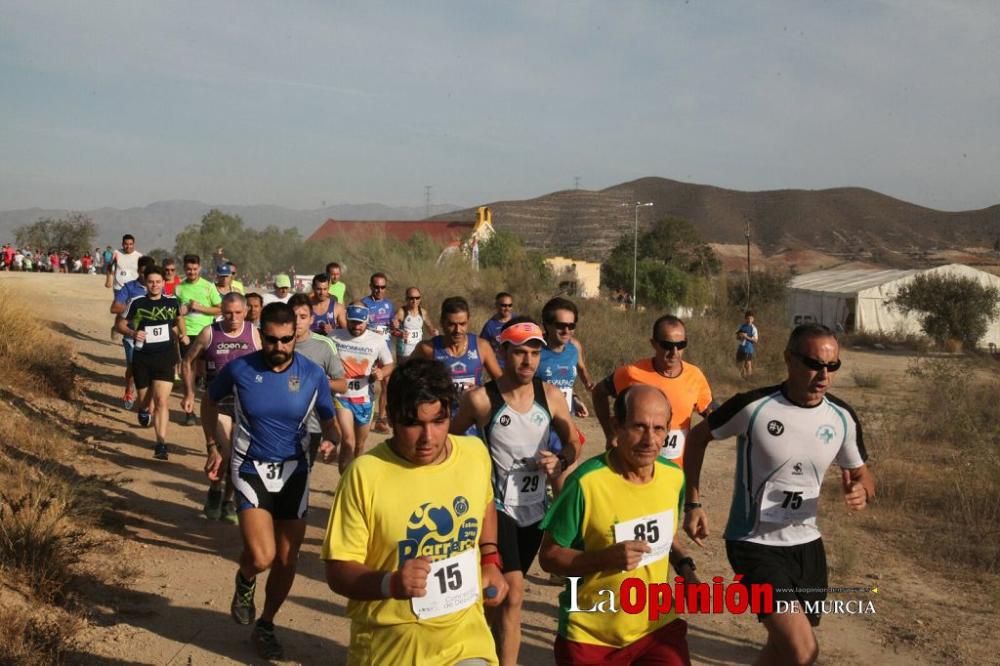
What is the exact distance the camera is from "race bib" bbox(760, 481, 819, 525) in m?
4.31

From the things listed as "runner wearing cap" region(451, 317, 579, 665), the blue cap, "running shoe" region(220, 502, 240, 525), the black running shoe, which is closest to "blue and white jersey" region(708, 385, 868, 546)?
"runner wearing cap" region(451, 317, 579, 665)

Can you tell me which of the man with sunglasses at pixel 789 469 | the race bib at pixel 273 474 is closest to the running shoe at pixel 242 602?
the race bib at pixel 273 474

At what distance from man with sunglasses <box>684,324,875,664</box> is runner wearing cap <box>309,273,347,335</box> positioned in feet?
20.7

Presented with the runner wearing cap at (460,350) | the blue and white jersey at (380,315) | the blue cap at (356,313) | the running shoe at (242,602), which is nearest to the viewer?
the running shoe at (242,602)

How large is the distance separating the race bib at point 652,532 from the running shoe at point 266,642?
280cm

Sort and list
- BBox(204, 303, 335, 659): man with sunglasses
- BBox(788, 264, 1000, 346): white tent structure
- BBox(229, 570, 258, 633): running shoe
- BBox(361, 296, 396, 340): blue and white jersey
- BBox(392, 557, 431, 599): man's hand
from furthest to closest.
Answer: BBox(788, 264, 1000, 346): white tent structure → BBox(361, 296, 396, 340): blue and white jersey → BBox(229, 570, 258, 633): running shoe → BBox(204, 303, 335, 659): man with sunglasses → BBox(392, 557, 431, 599): man's hand

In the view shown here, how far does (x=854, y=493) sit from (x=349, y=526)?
8.85ft

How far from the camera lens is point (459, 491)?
3211 mm

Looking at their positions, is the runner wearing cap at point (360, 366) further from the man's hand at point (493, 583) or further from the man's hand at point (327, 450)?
the man's hand at point (493, 583)

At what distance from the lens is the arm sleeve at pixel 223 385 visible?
554 cm

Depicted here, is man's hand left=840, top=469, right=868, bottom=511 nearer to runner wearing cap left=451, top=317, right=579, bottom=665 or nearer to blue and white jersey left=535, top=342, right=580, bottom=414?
runner wearing cap left=451, top=317, right=579, bottom=665

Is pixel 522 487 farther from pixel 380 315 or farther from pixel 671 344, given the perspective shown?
pixel 380 315

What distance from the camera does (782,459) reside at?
14.1 feet

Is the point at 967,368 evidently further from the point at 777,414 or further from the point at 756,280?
the point at 756,280
